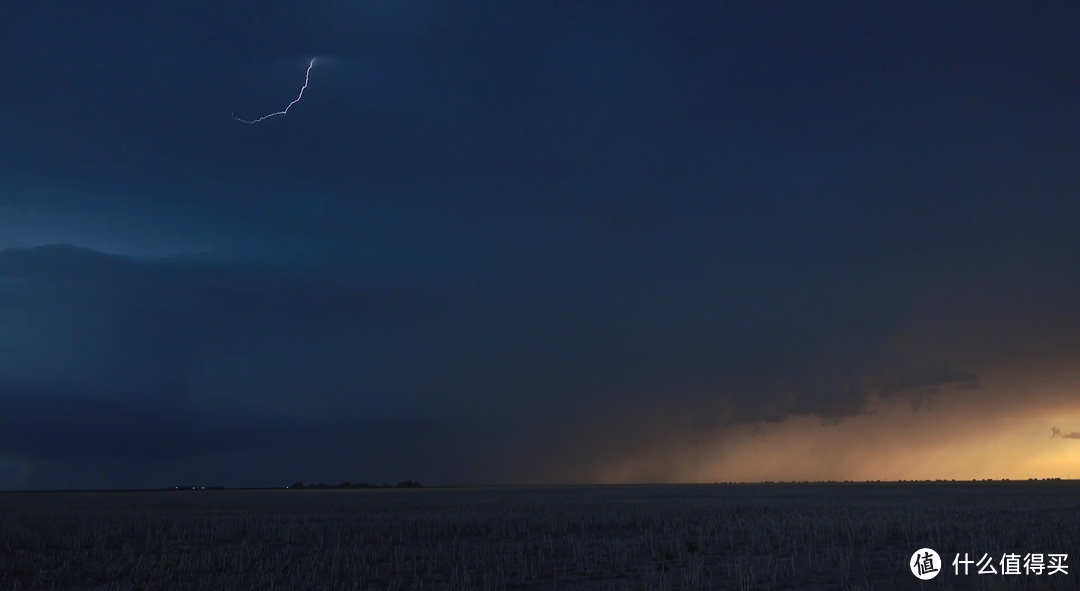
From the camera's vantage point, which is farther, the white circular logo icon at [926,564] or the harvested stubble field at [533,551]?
the harvested stubble field at [533,551]

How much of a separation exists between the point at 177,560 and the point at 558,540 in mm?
14405

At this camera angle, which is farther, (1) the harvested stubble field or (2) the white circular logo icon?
(1) the harvested stubble field

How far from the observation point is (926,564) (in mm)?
21141

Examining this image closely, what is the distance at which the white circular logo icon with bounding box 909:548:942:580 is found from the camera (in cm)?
1977

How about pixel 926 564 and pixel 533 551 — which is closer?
pixel 926 564

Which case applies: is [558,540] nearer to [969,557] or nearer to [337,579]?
[337,579]

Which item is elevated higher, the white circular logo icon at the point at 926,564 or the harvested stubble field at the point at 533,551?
the white circular logo icon at the point at 926,564

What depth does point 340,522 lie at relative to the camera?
130ft

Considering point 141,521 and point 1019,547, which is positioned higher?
point 1019,547

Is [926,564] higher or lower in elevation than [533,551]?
higher

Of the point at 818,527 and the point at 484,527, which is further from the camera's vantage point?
the point at 484,527

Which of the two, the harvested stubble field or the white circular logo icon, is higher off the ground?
the white circular logo icon

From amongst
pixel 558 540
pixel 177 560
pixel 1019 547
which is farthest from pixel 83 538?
pixel 1019 547

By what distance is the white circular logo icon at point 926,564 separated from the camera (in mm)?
19775
